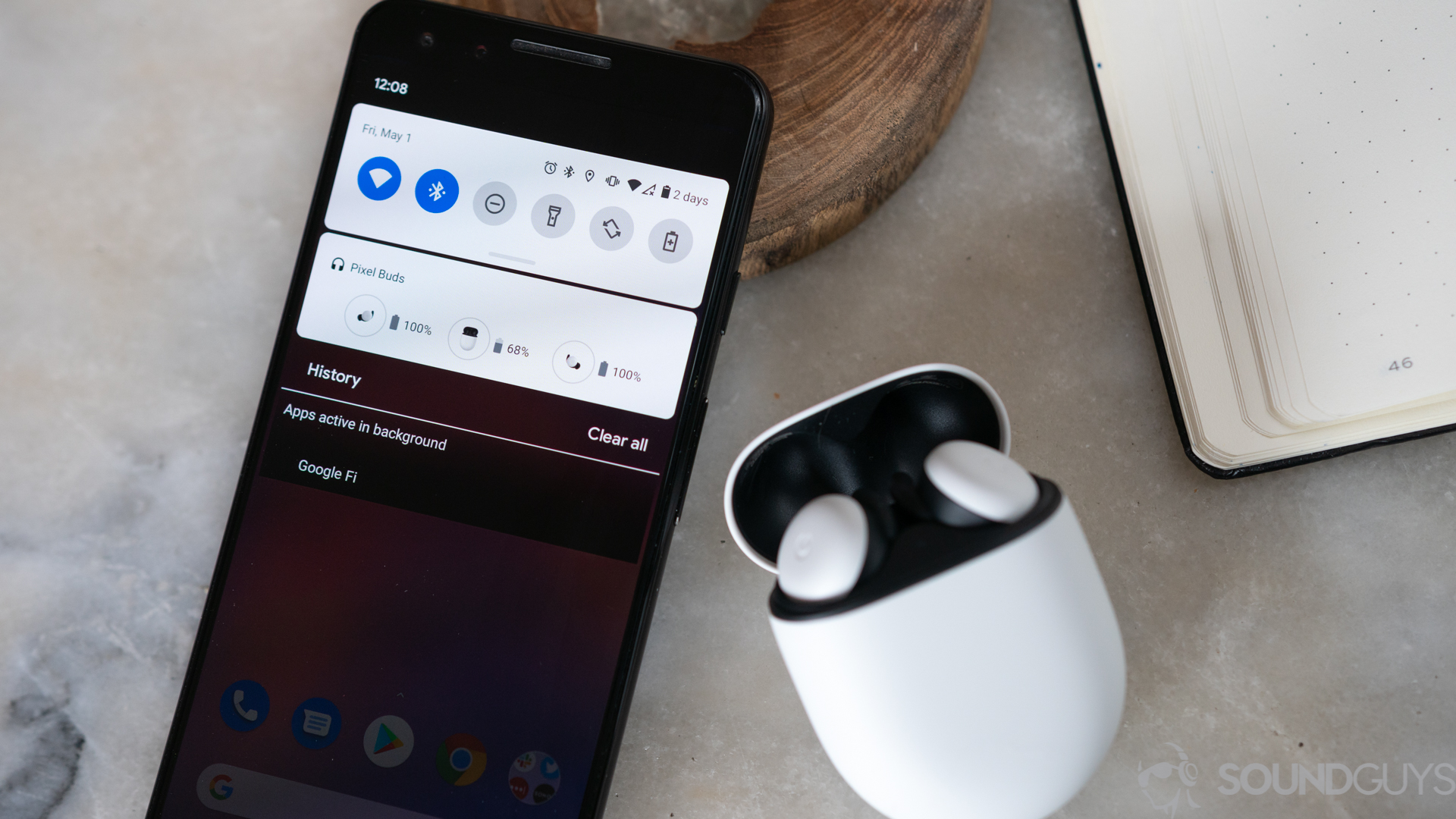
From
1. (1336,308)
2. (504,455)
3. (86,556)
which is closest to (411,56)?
(504,455)

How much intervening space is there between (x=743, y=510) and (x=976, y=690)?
0.39 feet

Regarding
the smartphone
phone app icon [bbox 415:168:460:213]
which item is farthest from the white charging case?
phone app icon [bbox 415:168:460:213]

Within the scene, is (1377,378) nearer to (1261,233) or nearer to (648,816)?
(1261,233)

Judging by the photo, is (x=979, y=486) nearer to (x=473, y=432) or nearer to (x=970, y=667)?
(x=970, y=667)

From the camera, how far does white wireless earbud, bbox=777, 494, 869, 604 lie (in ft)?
0.82

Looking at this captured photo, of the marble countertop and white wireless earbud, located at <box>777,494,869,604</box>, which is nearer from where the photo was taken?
white wireless earbud, located at <box>777,494,869,604</box>

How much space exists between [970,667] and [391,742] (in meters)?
0.24

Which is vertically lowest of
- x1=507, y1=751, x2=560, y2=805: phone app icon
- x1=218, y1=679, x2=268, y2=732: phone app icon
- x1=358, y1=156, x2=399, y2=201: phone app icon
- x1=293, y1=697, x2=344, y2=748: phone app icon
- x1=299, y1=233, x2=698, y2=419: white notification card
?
x1=507, y1=751, x2=560, y2=805: phone app icon

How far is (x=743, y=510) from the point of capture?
1.09ft

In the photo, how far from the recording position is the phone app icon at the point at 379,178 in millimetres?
352

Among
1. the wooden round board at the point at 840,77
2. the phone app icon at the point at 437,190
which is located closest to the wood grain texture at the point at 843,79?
the wooden round board at the point at 840,77

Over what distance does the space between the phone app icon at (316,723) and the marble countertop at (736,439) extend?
0.10 m

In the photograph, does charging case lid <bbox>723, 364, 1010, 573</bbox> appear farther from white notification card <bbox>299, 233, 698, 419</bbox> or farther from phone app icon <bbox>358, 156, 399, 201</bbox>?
phone app icon <bbox>358, 156, 399, 201</bbox>

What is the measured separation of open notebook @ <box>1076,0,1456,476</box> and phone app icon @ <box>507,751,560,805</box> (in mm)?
313
